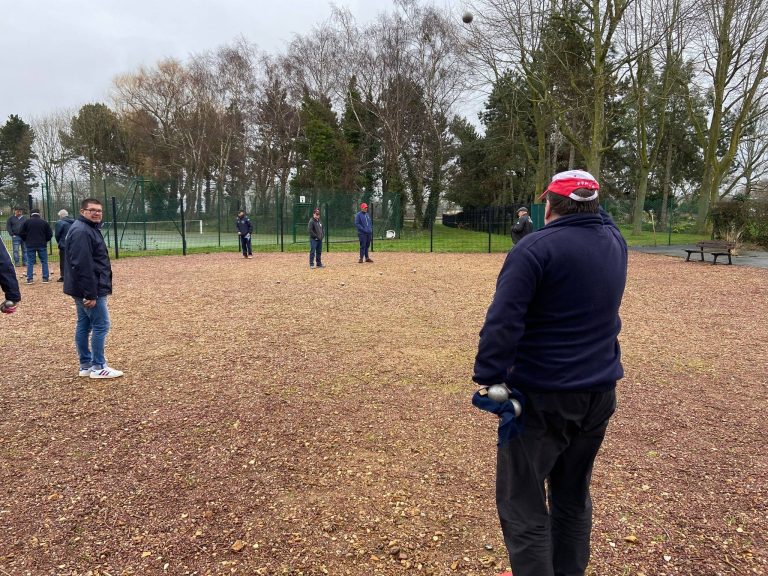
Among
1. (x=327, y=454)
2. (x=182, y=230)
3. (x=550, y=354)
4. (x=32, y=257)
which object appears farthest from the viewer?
(x=182, y=230)

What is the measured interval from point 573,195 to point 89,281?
453cm

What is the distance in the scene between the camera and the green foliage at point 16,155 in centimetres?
3816

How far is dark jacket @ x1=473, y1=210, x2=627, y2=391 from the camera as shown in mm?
2008

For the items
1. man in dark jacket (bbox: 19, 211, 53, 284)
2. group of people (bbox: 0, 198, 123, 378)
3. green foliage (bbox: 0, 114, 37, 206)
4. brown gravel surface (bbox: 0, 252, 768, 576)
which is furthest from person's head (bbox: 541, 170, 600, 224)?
green foliage (bbox: 0, 114, 37, 206)

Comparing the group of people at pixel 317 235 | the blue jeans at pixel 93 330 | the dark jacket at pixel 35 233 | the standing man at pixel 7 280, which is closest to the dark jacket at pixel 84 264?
the blue jeans at pixel 93 330

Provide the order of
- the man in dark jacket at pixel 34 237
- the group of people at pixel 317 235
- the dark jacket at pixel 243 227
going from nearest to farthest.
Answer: the man in dark jacket at pixel 34 237 → the group of people at pixel 317 235 → the dark jacket at pixel 243 227

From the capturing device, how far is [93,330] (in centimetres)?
528

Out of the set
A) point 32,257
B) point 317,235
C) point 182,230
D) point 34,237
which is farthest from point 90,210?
point 182,230

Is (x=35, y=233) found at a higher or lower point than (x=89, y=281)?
higher

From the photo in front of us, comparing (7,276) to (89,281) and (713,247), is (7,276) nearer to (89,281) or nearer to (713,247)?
(89,281)

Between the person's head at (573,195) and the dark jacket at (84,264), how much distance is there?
14.1 feet

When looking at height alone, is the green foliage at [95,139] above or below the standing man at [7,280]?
above

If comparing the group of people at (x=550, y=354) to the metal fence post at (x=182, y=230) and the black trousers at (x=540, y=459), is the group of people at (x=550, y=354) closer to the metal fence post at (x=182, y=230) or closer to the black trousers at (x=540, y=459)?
the black trousers at (x=540, y=459)

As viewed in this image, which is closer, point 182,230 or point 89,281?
point 89,281
